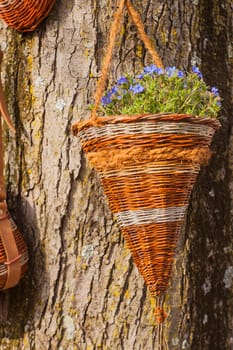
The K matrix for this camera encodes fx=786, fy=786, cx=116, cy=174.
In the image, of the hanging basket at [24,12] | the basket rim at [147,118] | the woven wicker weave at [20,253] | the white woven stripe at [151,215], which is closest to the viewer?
the basket rim at [147,118]

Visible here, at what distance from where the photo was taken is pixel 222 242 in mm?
3066

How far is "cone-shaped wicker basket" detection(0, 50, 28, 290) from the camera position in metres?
2.60

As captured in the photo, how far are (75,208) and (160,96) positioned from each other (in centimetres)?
64

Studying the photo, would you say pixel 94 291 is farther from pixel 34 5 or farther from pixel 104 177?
pixel 34 5

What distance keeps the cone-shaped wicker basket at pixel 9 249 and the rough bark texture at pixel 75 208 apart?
0.35ft

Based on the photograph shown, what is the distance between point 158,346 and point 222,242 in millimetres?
536

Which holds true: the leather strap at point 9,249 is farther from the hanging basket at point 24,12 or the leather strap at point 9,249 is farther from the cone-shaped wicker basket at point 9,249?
the hanging basket at point 24,12

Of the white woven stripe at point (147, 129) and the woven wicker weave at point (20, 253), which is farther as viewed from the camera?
the woven wicker weave at point (20, 253)

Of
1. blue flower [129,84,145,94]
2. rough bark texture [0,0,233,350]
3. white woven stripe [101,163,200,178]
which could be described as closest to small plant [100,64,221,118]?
blue flower [129,84,145,94]

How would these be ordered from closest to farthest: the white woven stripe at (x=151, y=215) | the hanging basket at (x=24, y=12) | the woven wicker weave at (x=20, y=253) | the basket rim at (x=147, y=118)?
1. the basket rim at (x=147, y=118)
2. the white woven stripe at (x=151, y=215)
3. the woven wicker weave at (x=20, y=253)
4. the hanging basket at (x=24, y=12)

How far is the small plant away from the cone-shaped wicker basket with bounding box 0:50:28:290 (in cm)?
51

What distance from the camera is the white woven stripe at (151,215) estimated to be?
2277 mm

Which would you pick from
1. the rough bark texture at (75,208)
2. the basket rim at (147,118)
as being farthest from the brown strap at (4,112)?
the basket rim at (147,118)

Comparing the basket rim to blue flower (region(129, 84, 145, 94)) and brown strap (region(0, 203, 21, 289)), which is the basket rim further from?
brown strap (region(0, 203, 21, 289))
